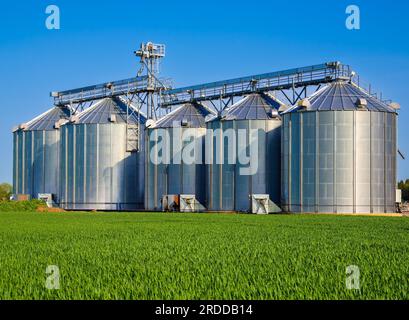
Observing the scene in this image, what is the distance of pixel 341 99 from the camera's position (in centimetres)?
7094

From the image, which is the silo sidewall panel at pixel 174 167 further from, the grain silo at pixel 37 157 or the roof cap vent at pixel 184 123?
the grain silo at pixel 37 157

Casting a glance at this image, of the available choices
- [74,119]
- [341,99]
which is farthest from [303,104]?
[74,119]

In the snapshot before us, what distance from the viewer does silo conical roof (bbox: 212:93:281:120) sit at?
77688 millimetres

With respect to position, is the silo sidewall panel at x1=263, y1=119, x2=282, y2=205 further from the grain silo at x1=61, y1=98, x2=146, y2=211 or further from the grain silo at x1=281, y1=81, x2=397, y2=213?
the grain silo at x1=61, y1=98, x2=146, y2=211

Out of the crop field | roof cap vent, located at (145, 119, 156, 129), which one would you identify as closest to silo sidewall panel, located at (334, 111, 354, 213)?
roof cap vent, located at (145, 119, 156, 129)

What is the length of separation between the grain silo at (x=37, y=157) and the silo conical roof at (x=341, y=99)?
40431mm

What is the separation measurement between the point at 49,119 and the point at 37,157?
19.7 ft

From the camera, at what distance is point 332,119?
227 feet

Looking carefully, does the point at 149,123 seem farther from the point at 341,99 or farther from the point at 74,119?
the point at 341,99

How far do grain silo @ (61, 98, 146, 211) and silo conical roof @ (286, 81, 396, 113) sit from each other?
27.5 m

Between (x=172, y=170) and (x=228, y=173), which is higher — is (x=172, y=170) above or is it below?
above

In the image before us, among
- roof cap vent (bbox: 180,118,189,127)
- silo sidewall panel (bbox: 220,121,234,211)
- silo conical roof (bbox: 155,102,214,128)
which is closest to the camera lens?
silo sidewall panel (bbox: 220,121,234,211)

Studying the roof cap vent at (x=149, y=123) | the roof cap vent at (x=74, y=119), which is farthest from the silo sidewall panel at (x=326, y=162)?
the roof cap vent at (x=74, y=119)

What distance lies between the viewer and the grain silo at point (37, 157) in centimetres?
10069
